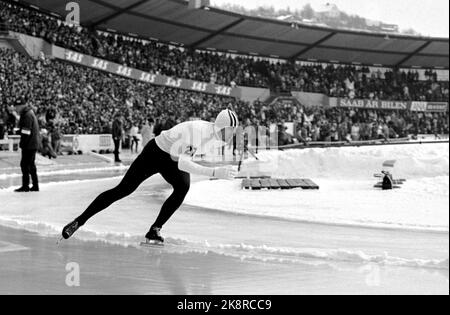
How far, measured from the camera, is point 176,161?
6426mm

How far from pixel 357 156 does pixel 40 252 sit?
13567 mm

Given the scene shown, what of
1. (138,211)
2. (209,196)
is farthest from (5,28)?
(138,211)

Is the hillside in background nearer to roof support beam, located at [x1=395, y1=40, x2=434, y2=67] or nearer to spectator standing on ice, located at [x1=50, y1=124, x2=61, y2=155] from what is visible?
roof support beam, located at [x1=395, y1=40, x2=434, y2=67]

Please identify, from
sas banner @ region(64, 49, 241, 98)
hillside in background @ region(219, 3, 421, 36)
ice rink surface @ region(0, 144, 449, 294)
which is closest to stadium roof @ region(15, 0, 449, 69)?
hillside in background @ region(219, 3, 421, 36)

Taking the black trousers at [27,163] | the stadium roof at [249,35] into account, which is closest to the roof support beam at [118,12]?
the stadium roof at [249,35]

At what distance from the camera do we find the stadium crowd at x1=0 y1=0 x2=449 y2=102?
2892cm

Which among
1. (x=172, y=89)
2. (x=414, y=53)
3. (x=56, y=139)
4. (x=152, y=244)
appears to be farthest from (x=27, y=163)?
(x=414, y=53)

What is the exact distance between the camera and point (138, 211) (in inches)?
381

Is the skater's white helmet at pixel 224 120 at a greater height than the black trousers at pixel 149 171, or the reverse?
the skater's white helmet at pixel 224 120

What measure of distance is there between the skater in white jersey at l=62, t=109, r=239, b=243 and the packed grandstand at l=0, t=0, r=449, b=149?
9.56 metres

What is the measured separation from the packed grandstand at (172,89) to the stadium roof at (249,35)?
28.9 inches

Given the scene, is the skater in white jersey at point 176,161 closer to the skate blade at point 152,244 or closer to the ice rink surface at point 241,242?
the skate blade at point 152,244

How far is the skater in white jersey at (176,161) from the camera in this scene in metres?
6.14

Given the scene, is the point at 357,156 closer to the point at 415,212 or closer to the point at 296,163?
the point at 296,163
